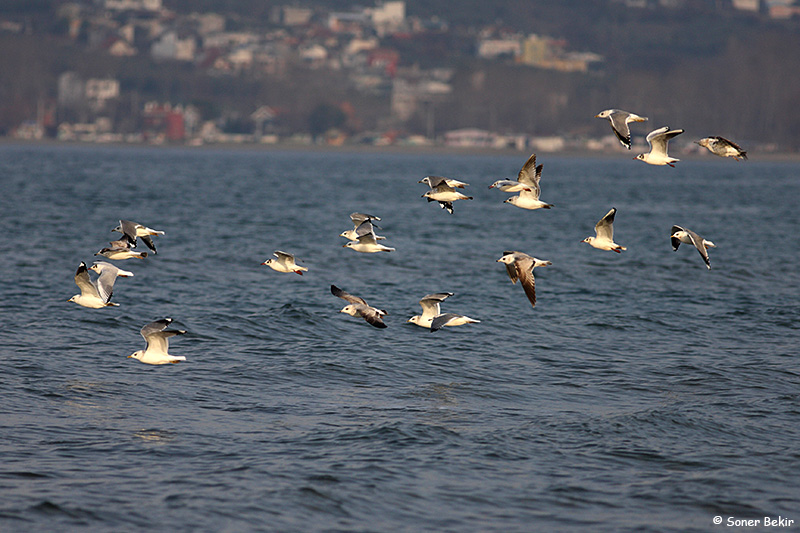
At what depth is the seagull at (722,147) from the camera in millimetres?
17188

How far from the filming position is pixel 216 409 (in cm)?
1745

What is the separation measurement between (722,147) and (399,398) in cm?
743

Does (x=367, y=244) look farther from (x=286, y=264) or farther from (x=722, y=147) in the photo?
(x=722, y=147)

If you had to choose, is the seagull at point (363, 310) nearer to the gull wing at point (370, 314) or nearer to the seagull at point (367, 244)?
the gull wing at point (370, 314)

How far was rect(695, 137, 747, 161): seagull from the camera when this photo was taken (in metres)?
17.2

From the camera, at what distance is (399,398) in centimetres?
1877

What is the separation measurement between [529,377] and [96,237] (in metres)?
31.6

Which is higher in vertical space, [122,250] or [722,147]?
[722,147]

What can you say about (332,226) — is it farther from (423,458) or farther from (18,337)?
(423,458)

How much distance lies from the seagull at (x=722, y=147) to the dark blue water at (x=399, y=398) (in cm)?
464

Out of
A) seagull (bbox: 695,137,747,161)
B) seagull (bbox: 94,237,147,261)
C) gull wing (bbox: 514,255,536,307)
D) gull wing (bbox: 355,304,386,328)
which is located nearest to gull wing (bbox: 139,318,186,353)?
seagull (bbox: 94,237,147,261)

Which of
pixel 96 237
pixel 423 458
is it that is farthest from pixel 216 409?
pixel 96 237

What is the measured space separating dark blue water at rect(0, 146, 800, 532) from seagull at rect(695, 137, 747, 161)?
4645 millimetres

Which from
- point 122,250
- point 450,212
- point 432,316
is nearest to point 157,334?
point 122,250
